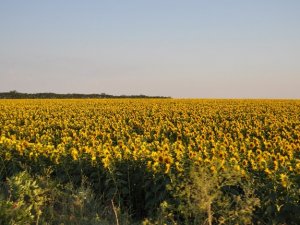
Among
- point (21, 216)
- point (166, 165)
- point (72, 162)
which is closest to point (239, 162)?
point (166, 165)

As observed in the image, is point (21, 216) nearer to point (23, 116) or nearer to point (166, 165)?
point (166, 165)

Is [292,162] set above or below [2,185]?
above

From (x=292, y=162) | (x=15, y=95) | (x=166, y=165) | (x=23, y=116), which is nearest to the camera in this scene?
(x=166, y=165)

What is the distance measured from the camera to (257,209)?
7.13 m

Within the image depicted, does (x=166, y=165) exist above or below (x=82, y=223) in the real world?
above

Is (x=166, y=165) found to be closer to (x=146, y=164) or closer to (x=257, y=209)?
(x=146, y=164)

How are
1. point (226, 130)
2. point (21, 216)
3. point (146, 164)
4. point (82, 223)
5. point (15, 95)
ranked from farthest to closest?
point (15, 95) → point (226, 130) → point (146, 164) → point (82, 223) → point (21, 216)

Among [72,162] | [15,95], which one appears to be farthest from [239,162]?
[15,95]

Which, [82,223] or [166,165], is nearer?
[82,223]

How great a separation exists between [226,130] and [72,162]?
28.8ft

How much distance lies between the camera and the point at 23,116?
23062 mm

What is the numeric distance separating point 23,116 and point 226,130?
35.2ft

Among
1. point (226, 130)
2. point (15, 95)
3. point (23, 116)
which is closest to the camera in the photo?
point (226, 130)

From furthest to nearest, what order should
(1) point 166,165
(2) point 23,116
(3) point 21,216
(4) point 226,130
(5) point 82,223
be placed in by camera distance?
(2) point 23,116 → (4) point 226,130 → (1) point 166,165 → (5) point 82,223 → (3) point 21,216
